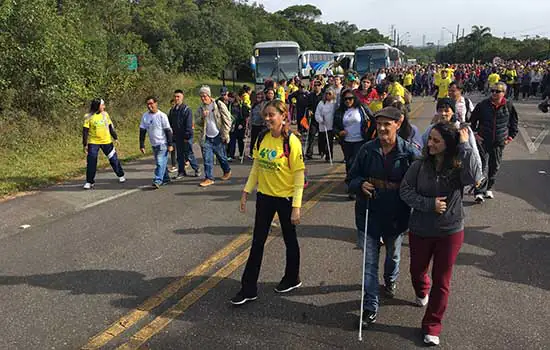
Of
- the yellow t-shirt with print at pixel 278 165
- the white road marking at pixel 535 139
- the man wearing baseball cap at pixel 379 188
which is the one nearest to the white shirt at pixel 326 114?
the white road marking at pixel 535 139

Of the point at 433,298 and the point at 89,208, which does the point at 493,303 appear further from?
the point at 89,208

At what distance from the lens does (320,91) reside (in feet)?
38.5

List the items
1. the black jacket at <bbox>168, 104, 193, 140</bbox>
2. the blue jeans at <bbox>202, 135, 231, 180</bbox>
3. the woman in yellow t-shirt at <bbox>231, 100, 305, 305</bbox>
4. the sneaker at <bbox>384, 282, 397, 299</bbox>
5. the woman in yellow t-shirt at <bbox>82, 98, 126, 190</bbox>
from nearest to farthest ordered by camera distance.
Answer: the woman in yellow t-shirt at <bbox>231, 100, 305, 305</bbox>
the sneaker at <bbox>384, 282, 397, 299</bbox>
the woman in yellow t-shirt at <bbox>82, 98, 126, 190</bbox>
the blue jeans at <bbox>202, 135, 231, 180</bbox>
the black jacket at <bbox>168, 104, 193, 140</bbox>

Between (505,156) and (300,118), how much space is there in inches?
193

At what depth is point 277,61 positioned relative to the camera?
26.3 m

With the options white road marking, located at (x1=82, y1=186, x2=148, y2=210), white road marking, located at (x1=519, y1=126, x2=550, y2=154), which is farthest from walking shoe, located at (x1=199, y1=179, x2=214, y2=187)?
white road marking, located at (x1=519, y1=126, x2=550, y2=154)

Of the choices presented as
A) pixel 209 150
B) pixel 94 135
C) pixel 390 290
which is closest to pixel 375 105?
pixel 209 150

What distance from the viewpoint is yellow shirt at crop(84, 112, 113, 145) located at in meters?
8.69

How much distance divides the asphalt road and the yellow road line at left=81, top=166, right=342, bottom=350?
0.02 m

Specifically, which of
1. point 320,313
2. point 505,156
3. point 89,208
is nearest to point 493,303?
point 320,313

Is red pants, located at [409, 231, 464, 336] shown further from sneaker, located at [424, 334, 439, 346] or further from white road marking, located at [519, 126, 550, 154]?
white road marking, located at [519, 126, 550, 154]

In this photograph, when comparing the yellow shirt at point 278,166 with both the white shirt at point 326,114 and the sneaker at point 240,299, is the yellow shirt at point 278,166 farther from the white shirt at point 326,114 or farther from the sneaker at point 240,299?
the white shirt at point 326,114

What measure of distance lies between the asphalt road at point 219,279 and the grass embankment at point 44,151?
1.66 metres

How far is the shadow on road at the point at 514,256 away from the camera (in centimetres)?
→ 480
